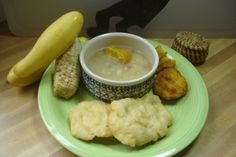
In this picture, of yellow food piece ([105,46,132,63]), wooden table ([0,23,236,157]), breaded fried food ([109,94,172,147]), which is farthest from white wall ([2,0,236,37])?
breaded fried food ([109,94,172,147])

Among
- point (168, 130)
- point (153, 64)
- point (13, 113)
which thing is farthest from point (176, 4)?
point (13, 113)

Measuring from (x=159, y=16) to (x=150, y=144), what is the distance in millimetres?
361

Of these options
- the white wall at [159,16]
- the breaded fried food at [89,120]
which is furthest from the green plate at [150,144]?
the white wall at [159,16]

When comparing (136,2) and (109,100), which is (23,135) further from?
(136,2)

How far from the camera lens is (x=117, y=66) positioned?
26.8 inches

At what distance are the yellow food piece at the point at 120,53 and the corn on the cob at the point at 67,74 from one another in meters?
0.06

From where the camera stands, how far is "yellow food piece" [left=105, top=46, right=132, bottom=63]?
689 mm

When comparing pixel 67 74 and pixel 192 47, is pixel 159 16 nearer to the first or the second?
pixel 192 47

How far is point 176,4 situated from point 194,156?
14.5 inches

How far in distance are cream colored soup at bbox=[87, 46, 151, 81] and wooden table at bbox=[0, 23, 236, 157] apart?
14 cm

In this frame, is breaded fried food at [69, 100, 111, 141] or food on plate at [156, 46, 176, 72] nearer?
breaded fried food at [69, 100, 111, 141]

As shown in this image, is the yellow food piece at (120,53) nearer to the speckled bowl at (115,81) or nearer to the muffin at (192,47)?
the speckled bowl at (115,81)

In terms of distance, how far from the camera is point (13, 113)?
2.21ft

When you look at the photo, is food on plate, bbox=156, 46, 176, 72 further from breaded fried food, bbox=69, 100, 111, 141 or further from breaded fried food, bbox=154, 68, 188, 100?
breaded fried food, bbox=69, 100, 111, 141
